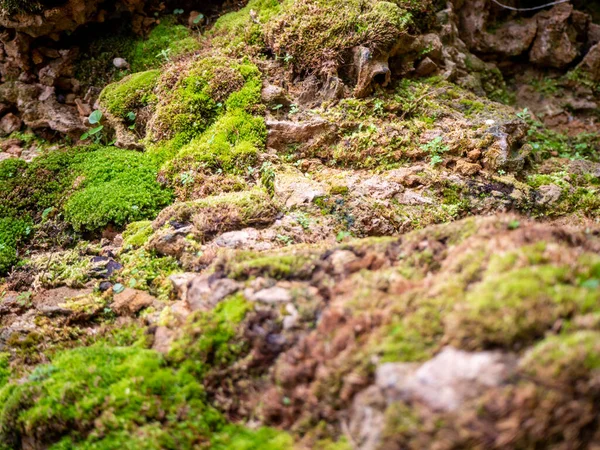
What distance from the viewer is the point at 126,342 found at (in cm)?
443

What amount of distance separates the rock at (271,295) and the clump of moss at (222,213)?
6.13ft

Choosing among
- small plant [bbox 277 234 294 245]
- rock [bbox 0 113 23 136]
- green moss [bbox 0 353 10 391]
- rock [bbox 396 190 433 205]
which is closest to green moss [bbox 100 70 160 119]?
rock [bbox 0 113 23 136]

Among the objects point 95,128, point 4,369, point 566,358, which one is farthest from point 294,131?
point 566,358

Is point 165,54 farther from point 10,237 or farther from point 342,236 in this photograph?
point 342,236

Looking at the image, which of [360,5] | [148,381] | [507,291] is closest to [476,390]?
[507,291]

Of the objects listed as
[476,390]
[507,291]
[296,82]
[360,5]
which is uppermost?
[360,5]

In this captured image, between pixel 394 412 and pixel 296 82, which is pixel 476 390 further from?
pixel 296 82

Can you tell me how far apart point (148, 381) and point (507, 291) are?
2943 mm

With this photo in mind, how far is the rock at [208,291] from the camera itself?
13.1 feet

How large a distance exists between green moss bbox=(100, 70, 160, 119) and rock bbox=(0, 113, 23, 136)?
2312 mm

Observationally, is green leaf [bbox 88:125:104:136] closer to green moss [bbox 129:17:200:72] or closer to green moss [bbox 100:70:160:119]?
green moss [bbox 100:70:160:119]

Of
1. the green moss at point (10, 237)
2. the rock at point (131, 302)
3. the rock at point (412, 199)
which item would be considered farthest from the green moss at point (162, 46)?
the rock at point (131, 302)

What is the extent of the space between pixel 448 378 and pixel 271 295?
65.4 inches

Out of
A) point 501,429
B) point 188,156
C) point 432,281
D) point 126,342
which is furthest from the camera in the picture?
point 188,156
